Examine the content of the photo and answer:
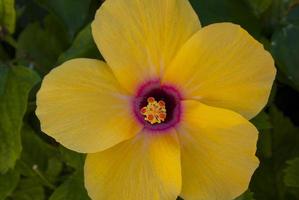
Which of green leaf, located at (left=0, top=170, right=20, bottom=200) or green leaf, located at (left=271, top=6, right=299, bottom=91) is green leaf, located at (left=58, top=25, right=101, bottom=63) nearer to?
green leaf, located at (left=0, top=170, right=20, bottom=200)

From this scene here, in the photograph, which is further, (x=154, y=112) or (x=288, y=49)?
(x=288, y=49)

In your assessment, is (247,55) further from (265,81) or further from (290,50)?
(290,50)

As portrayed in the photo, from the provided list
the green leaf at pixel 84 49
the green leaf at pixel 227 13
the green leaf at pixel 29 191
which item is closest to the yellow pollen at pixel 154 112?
the green leaf at pixel 84 49

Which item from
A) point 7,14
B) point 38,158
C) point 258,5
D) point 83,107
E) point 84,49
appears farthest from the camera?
point 38,158

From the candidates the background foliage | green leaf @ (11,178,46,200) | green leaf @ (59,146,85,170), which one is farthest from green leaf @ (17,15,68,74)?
green leaf @ (59,146,85,170)

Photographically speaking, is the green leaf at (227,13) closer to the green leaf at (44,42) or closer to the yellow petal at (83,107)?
the yellow petal at (83,107)

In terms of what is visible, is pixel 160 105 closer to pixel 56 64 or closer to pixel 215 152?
pixel 215 152

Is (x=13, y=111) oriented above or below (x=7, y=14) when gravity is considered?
below

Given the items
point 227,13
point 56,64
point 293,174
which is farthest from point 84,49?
point 293,174
